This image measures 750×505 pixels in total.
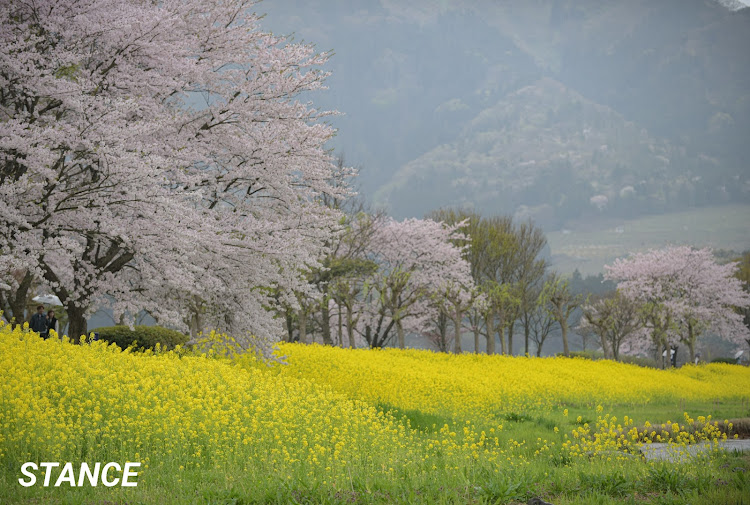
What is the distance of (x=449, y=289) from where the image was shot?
1401 inches

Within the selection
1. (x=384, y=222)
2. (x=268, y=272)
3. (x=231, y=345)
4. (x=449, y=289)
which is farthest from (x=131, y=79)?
(x=384, y=222)

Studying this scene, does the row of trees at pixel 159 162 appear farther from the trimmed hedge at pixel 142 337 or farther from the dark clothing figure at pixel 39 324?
the trimmed hedge at pixel 142 337

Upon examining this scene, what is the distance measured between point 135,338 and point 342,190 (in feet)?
26.7

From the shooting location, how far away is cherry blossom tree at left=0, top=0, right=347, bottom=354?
11.9 m

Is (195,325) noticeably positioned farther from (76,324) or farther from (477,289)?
(477,289)

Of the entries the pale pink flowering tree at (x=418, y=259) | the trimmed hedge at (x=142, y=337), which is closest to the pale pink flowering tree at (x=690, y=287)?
the pale pink flowering tree at (x=418, y=259)

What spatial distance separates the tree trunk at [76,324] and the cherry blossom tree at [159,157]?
2.1 inches

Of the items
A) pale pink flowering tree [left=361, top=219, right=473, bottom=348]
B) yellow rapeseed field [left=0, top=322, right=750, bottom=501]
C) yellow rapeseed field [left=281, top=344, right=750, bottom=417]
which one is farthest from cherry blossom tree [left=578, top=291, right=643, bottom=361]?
yellow rapeseed field [left=0, top=322, right=750, bottom=501]

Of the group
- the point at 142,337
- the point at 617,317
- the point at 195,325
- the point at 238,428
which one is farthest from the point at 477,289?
the point at 238,428

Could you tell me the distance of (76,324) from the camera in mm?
14617

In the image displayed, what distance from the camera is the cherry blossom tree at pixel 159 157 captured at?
1189cm

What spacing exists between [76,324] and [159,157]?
5.41 m

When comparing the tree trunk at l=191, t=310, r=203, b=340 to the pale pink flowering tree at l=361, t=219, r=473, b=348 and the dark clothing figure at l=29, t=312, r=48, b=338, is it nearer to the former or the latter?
the dark clothing figure at l=29, t=312, r=48, b=338

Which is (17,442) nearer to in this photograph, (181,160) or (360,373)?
(181,160)
